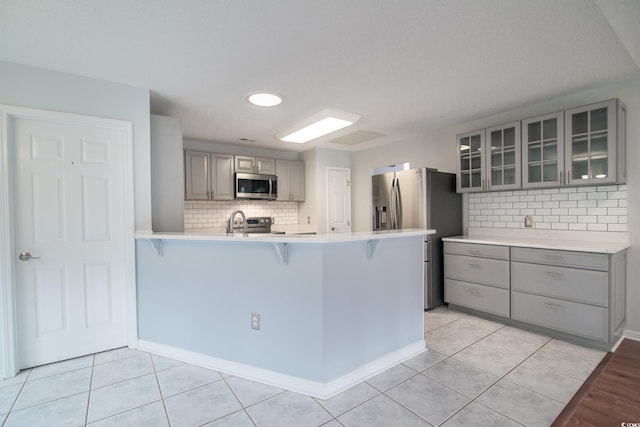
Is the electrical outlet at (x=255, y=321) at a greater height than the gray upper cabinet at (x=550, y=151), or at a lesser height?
lesser

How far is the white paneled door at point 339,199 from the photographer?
5617mm

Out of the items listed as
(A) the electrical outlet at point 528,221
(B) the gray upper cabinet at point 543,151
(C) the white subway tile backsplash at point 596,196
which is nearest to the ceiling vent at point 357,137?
(B) the gray upper cabinet at point 543,151

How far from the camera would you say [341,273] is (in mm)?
2092

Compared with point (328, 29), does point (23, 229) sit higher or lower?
lower

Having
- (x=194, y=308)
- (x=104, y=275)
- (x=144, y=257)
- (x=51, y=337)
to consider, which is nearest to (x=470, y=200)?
(x=194, y=308)

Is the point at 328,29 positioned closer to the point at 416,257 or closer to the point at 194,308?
the point at 416,257

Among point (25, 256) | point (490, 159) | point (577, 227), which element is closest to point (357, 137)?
point (490, 159)

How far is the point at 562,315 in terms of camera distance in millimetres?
2771

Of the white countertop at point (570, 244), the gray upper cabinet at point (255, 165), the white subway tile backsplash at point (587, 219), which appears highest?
the gray upper cabinet at point (255, 165)

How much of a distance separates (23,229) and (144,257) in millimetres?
891

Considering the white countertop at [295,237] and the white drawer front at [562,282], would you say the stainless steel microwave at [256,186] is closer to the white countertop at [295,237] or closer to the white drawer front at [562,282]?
the white countertop at [295,237]

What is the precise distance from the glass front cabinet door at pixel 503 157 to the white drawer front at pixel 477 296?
46.7 inches

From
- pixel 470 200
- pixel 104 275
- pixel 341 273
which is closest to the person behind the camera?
pixel 341 273

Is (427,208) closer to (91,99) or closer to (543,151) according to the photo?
(543,151)
